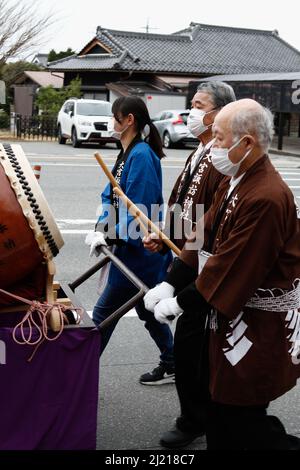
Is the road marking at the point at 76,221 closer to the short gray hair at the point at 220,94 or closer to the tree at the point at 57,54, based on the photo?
the short gray hair at the point at 220,94

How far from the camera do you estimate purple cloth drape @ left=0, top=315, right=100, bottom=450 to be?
266cm

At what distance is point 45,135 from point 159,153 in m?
22.6

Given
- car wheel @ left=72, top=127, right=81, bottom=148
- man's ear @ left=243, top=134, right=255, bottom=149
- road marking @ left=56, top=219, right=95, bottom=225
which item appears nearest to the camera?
man's ear @ left=243, top=134, right=255, bottom=149

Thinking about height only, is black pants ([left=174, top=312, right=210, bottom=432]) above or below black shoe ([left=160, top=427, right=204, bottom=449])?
above

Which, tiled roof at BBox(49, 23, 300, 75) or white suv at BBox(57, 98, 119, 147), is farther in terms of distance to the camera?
tiled roof at BBox(49, 23, 300, 75)

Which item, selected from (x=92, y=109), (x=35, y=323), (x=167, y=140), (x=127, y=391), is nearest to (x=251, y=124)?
(x=35, y=323)

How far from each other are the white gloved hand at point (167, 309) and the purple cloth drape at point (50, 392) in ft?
0.98

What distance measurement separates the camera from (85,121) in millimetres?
20688

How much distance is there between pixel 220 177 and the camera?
3217 millimetres

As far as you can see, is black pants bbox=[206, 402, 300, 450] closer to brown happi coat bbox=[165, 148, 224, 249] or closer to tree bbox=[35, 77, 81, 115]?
brown happi coat bbox=[165, 148, 224, 249]

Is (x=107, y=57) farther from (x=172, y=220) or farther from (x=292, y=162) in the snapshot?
(x=172, y=220)

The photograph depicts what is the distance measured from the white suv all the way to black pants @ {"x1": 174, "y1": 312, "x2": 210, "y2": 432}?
17.6 metres

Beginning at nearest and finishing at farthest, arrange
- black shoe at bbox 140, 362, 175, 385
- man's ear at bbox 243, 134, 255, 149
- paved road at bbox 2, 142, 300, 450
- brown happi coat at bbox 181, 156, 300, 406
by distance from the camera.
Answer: brown happi coat at bbox 181, 156, 300, 406, man's ear at bbox 243, 134, 255, 149, paved road at bbox 2, 142, 300, 450, black shoe at bbox 140, 362, 175, 385

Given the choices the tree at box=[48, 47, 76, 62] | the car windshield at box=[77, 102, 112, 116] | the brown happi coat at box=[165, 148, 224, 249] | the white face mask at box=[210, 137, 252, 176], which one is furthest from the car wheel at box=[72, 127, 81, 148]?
the tree at box=[48, 47, 76, 62]
